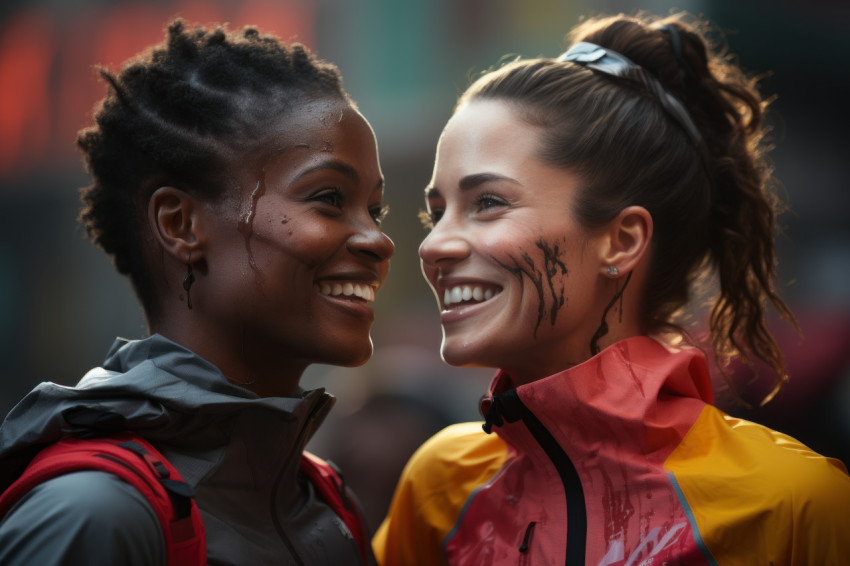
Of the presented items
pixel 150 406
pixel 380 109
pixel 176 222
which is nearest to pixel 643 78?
pixel 176 222

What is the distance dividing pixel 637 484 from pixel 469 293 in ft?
2.73

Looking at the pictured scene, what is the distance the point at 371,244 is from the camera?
2.54 metres

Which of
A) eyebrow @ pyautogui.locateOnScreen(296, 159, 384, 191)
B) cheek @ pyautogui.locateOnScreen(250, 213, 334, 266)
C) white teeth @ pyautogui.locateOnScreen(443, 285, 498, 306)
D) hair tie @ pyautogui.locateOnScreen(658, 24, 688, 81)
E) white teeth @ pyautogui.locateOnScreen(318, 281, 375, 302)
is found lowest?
white teeth @ pyautogui.locateOnScreen(443, 285, 498, 306)

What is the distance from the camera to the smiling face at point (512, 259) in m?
2.72

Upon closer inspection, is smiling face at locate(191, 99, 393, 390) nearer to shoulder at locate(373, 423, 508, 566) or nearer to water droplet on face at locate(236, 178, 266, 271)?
water droplet on face at locate(236, 178, 266, 271)

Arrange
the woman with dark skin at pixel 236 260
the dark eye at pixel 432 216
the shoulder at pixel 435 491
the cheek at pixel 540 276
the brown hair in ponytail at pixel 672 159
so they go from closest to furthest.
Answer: the woman with dark skin at pixel 236 260 < the cheek at pixel 540 276 < the brown hair in ponytail at pixel 672 159 < the shoulder at pixel 435 491 < the dark eye at pixel 432 216

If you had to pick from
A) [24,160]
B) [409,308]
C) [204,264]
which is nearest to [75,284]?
[24,160]

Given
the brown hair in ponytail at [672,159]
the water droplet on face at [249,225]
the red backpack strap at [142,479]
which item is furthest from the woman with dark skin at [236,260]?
the brown hair in ponytail at [672,159]

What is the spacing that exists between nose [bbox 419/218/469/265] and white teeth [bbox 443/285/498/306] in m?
0.11

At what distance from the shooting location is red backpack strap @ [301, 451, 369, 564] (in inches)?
108

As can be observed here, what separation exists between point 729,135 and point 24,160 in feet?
24.0

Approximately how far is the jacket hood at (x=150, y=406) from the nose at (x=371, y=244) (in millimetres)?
466

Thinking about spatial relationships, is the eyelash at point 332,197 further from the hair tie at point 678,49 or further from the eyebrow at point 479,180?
the hair tie at point 678,49

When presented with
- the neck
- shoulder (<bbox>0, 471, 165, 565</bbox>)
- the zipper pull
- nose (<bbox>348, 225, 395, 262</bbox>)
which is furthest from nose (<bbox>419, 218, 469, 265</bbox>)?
shoulder (<bbox>0, 471, 165, 565</bbox>)
